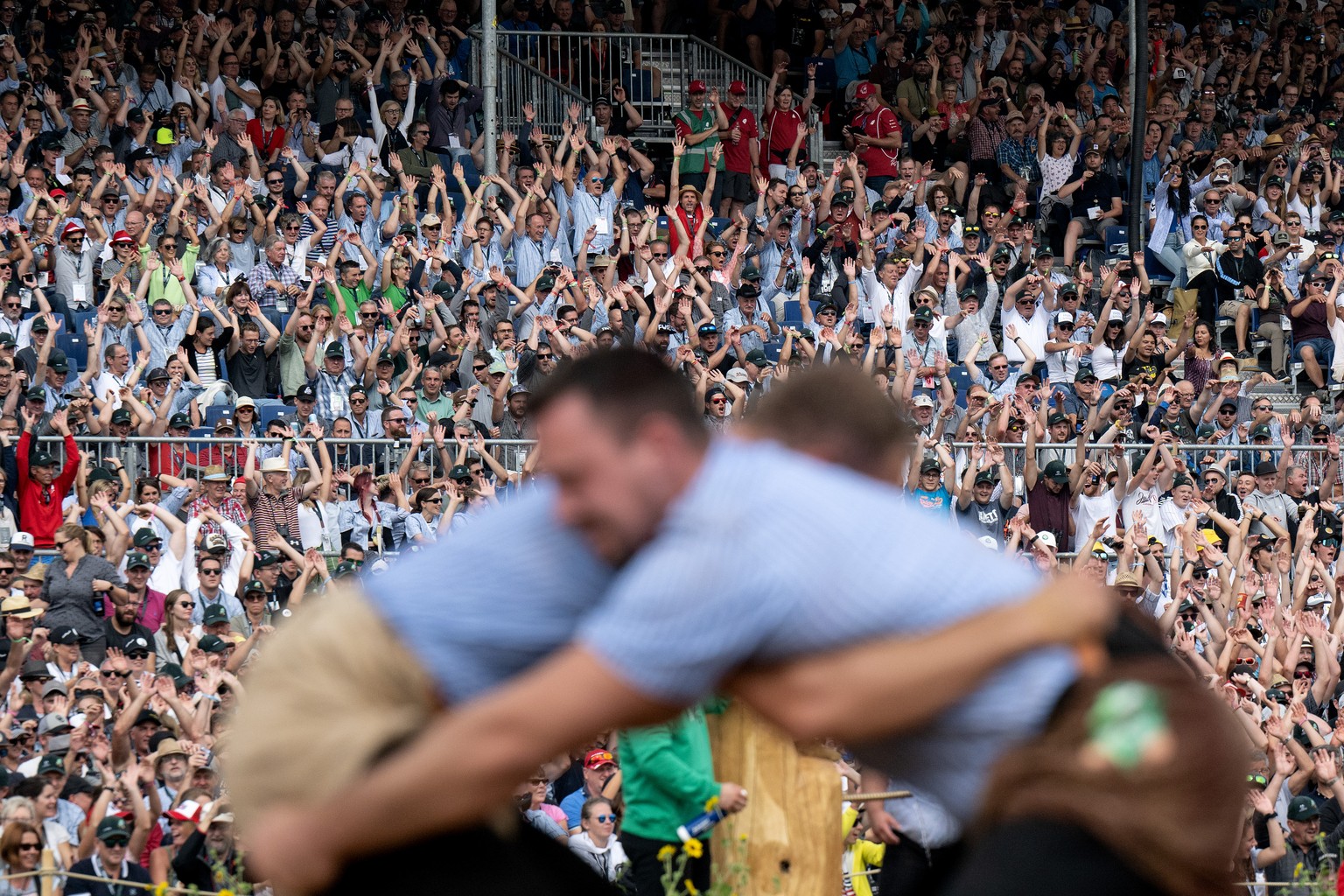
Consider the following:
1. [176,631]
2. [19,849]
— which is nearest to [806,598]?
→ [19,849]

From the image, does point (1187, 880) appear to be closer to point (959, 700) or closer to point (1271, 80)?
point (959, 700)

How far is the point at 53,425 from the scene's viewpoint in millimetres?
11781

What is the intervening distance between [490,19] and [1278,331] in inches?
300

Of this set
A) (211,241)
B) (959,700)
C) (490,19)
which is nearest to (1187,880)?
(959,700)

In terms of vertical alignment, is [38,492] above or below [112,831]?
above

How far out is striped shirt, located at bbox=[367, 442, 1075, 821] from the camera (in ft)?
7.73

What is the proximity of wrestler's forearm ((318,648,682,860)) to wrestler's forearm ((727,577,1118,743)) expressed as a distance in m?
0.15

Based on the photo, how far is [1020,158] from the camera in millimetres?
18844

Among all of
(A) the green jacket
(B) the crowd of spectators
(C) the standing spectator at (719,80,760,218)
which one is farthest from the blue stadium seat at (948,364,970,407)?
(A) the green jacket

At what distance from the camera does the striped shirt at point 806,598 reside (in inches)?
92.7

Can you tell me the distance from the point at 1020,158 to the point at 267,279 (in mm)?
8109

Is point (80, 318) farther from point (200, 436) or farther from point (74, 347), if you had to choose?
point (200, 436)

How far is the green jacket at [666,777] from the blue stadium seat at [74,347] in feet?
26.5

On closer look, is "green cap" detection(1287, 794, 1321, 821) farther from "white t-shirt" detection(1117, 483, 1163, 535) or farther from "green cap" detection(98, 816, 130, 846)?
"green cap" detection(98, 816, 130, 846)
